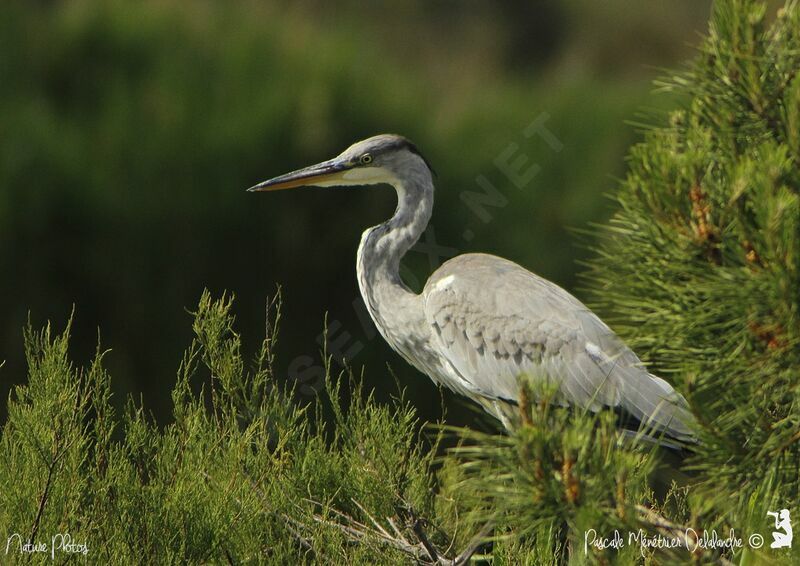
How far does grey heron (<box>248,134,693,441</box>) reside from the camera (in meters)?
3.05

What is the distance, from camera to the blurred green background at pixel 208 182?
6.36 m

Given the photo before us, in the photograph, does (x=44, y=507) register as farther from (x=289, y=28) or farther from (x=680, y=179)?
(x=289, y=28)

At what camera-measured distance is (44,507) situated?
222cm

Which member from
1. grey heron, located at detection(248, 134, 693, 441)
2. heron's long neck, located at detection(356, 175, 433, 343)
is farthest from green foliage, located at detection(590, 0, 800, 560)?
heron's long neck, located at detection(356, 175, 433, 343)

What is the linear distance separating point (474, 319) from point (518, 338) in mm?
137

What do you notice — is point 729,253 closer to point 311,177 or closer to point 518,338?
point 518,338

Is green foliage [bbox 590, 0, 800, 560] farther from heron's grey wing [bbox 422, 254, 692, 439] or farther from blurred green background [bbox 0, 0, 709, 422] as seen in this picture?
blurred green background [bbox 0, 0, 709, 422]

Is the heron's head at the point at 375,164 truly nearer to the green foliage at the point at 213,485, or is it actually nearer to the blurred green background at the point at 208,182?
the green foliage at the point at 213,485

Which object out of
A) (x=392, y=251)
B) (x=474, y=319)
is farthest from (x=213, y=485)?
(x=392, y=251)

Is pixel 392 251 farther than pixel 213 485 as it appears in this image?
Yes

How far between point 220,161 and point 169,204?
1.29 ft

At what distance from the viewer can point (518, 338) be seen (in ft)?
10.4

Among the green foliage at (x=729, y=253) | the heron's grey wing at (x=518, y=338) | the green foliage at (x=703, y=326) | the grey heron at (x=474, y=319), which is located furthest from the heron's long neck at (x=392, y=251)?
the green foliage at (x=729, y=253)

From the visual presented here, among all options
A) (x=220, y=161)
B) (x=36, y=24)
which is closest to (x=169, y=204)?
(x=220, y=161)
